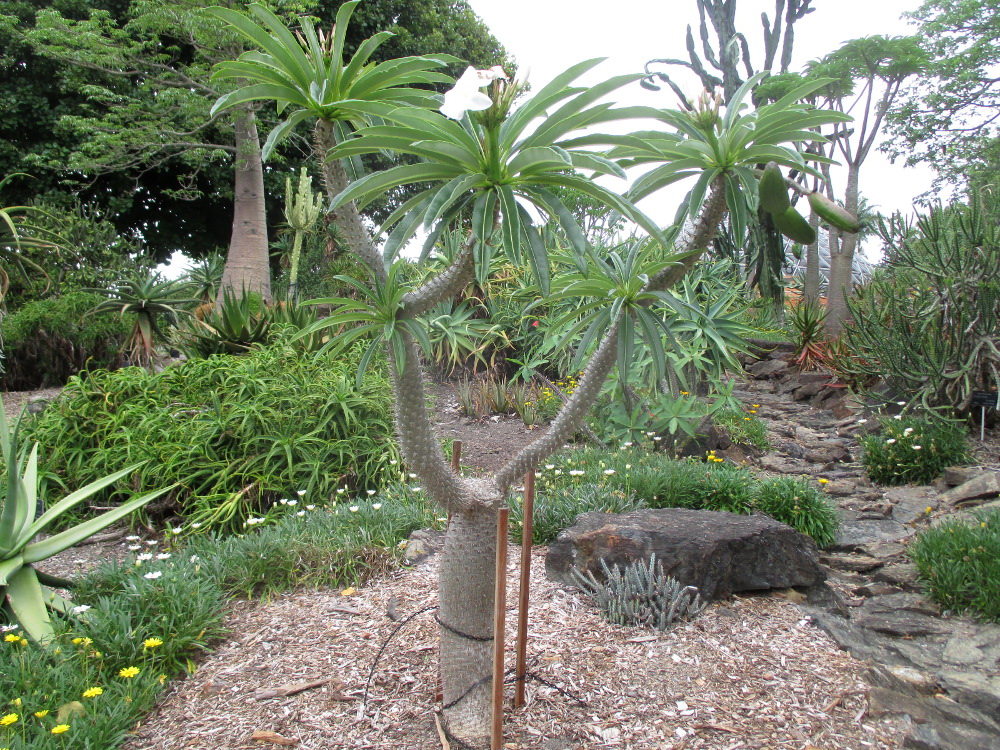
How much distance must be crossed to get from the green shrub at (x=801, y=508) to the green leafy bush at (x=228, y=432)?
2.81 meters

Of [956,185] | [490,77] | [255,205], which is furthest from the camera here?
[956,185]

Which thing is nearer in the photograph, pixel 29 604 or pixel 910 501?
pixel 29 604

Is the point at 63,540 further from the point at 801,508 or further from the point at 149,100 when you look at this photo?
the point at 149,100

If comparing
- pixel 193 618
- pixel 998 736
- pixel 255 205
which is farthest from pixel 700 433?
pixel 255 205

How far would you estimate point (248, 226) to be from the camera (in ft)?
38.5

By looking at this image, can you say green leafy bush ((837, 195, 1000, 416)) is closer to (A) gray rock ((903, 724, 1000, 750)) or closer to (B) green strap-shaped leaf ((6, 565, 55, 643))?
(A) gray rock ((903, 724, 1000, 750))

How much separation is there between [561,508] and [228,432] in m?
2.74

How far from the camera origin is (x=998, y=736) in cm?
254

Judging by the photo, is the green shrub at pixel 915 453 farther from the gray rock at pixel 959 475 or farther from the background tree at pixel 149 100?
the background tree at pixel 149 100

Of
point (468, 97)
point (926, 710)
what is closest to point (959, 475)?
point (926, 710)

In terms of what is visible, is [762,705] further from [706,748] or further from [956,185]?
[956,185]

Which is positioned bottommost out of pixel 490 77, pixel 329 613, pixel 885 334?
pixel 329 613

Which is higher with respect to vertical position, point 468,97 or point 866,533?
point 468,97

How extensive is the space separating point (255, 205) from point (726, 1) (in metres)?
11.8
